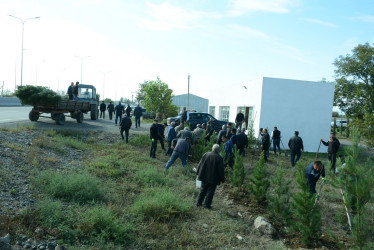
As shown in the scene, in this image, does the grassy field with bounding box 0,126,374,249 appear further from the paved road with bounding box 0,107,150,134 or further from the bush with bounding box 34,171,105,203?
the paved road with bounding box 0,107,150,134

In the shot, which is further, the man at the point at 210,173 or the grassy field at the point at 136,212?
the man at the point at 210,173

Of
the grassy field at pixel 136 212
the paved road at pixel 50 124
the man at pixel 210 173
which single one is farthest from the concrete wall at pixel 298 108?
the man at pixel 210 173

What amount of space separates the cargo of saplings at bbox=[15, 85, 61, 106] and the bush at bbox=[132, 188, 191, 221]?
10971mm

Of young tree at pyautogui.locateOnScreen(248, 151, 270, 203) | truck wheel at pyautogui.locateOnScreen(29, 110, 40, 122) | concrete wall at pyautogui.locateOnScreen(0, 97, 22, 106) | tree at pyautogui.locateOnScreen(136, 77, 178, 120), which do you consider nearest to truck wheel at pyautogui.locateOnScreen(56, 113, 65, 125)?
truck wheel at pyautogui.locateOnScreen(29, 110, 40, 122)

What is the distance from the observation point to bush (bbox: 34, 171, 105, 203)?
22.7 ft

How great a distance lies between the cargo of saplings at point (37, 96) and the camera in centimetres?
1564

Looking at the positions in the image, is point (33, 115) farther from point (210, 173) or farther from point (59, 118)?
point (210, 173)

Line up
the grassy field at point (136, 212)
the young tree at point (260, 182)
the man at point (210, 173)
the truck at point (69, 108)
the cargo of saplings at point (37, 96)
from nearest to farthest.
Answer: the grassy field at point (136, 212), the man at point (210, 173), the young tree at point (260, 182), the cargo of saplings at point (37, 96), the truck at point (69, 108)

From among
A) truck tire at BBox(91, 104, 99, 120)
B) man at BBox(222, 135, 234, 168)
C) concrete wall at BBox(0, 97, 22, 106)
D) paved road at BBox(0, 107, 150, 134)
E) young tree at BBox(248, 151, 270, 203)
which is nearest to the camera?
young tree at BBox(248, 151, 270, 203)

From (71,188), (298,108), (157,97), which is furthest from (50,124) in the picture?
(157,97)

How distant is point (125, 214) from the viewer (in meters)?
6.41

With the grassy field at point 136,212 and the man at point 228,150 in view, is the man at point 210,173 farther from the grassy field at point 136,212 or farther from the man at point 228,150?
the man at point 228,150

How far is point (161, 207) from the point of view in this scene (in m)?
6.77

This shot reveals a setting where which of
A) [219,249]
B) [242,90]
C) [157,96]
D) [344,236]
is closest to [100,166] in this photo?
[219,249]
